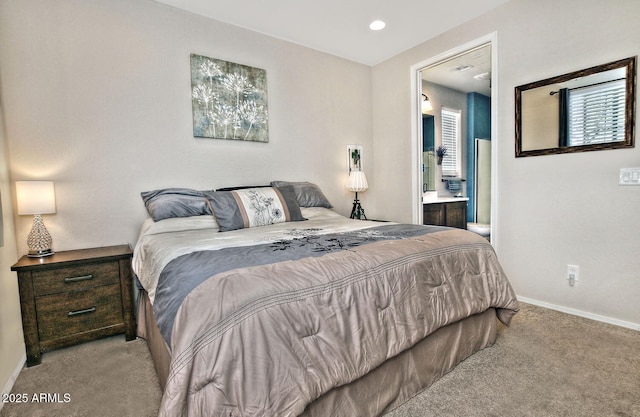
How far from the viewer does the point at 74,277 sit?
205 centimetres

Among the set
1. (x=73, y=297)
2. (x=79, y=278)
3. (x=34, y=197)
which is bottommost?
(x=73, y=297)

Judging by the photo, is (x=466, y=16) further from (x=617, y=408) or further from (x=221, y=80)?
(x=617, y=408)

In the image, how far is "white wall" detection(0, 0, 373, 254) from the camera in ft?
7.29

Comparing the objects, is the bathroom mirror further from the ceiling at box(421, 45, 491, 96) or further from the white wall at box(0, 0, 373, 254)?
the white wall at box(0, 0, 373, 254)

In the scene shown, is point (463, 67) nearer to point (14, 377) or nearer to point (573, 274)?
point (573, 274)

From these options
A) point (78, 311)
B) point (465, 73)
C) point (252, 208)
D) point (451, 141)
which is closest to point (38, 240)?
point (78, 311)

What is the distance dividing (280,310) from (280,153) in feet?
8.38

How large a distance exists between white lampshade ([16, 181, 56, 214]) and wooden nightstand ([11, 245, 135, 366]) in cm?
33

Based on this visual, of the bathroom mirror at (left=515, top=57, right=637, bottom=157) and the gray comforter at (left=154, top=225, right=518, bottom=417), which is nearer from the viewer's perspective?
the gray comforter at (left=154, top=225, right=518, bottom=417)

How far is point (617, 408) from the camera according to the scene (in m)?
1.41

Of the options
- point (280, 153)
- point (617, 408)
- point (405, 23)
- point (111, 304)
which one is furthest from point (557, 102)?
point (111, 304)

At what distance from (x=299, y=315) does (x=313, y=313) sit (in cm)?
6

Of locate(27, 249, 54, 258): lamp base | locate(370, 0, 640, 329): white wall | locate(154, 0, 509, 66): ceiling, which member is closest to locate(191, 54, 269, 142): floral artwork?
locate(154, 0, 509, 66): ceiling

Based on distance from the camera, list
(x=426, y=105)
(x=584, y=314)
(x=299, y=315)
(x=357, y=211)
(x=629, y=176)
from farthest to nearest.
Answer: (x=426, y=105) → (x=357, y=211) → (x=584, y=314) → (x=629, y=176) → (x=299, y=315)
